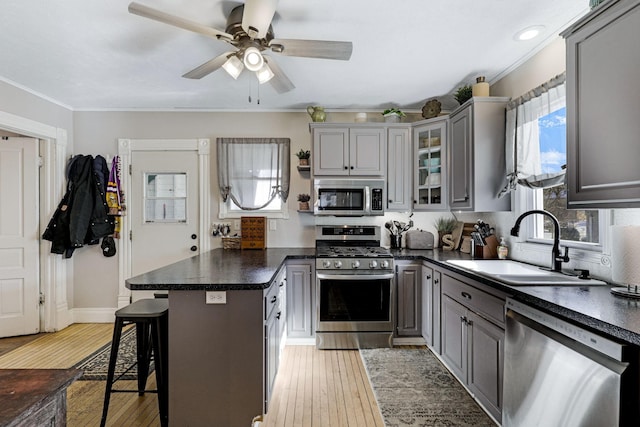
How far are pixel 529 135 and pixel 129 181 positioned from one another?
4.02m

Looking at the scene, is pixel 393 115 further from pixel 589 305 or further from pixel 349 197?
pixel 589 305

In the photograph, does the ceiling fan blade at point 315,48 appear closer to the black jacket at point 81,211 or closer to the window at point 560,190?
the window at point 560,190

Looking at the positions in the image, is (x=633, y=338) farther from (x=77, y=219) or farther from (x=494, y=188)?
(x=77, y=219)

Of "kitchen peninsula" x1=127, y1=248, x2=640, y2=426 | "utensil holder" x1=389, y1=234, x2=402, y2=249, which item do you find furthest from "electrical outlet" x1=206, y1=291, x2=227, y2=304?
"utensil holder" x1=389, y1=234, x2=402, y2=249

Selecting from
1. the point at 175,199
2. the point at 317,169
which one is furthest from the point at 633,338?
the point at 175,199

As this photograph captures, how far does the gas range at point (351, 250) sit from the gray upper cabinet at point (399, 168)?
41 cm

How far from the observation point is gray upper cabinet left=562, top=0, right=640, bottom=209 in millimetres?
1265

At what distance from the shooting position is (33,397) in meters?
0.78

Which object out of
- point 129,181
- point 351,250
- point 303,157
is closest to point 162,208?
point 129,181

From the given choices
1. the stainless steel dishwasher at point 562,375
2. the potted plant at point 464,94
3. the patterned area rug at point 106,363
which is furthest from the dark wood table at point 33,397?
the potted plant at point 464,94

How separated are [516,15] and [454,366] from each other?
2.45m

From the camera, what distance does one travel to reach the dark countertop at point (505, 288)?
3.81 ft

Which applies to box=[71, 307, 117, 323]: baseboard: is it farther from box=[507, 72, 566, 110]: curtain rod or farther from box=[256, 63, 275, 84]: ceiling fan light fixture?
box=[507, 72, 566, 110]: curtain rod

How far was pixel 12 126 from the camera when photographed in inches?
116
